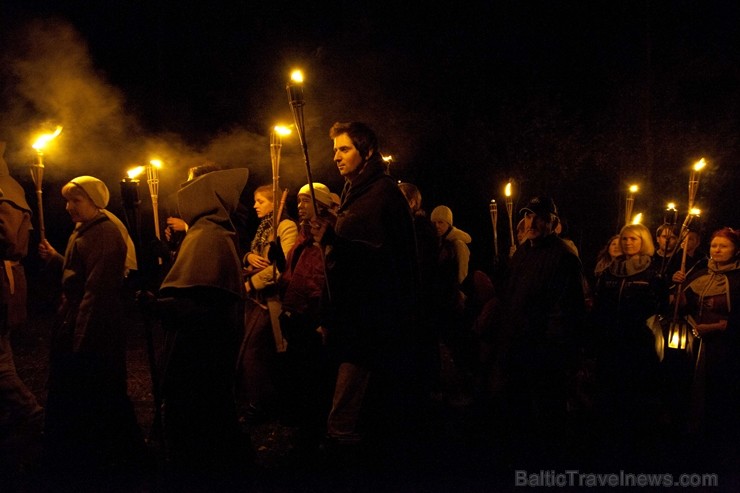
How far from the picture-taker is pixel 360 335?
142 inches

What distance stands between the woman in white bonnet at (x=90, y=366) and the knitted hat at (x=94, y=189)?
8.3 inches

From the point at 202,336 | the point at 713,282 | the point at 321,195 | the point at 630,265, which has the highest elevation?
the point at 321,195

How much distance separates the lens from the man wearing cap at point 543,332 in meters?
4.99

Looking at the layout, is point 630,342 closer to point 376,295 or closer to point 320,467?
point 320,467

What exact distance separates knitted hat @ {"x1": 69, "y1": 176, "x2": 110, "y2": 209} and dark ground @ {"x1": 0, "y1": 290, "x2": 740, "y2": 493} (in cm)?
213

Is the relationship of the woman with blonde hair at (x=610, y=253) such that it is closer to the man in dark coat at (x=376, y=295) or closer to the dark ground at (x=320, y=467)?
→ the dark ground at (x=320, y=467)

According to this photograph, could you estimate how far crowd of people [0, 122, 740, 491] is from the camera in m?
3.70

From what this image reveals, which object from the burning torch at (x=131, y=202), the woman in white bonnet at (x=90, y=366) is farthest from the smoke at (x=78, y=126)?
the burning torch at (x=131, y=202)

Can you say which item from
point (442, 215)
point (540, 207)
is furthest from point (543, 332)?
point (442, 215)

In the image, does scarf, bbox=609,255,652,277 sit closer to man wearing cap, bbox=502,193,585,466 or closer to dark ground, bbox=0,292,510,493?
man wearing cap, bbox=502,193,585,466

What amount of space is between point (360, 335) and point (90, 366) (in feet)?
7.43

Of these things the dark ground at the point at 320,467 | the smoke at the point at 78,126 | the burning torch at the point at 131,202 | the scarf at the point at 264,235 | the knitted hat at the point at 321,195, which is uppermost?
the smoke at the point at 78,126

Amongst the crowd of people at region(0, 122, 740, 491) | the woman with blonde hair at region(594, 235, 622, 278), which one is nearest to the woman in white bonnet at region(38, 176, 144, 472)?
the crowd of people at region(0, 122, 740, 491)

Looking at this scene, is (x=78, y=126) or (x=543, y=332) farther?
(x=78, y=126)
